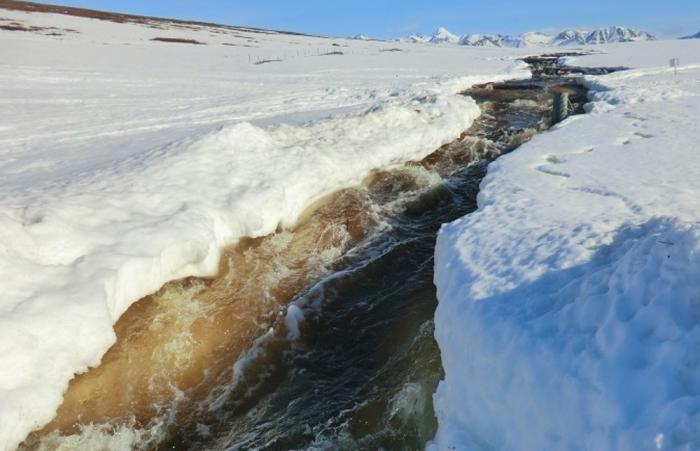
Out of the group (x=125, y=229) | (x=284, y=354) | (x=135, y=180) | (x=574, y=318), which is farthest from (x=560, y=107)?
(x=125, y=229)

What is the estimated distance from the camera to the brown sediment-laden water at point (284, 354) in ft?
18.8

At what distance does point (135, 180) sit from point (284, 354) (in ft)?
15.2

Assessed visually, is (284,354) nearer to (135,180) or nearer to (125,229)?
(125,229)

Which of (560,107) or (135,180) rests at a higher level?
(560,107)

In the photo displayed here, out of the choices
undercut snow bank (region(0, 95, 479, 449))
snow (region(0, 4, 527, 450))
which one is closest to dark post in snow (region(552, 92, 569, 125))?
snow (region(0, 4, 527, 450))

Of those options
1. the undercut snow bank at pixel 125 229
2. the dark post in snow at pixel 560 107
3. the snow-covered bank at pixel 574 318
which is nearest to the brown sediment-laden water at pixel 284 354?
the undercut snow bank at pixel 125 229

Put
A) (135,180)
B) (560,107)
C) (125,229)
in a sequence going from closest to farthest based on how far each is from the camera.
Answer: (125,229), (135,180), (560,107)

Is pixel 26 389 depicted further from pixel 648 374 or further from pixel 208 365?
pixel 648 374

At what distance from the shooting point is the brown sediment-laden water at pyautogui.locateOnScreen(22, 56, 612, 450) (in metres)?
5.73

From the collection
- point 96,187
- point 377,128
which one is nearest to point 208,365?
point 96,187

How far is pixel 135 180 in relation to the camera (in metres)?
9.34

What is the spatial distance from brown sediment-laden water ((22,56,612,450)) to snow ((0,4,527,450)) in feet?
1.28

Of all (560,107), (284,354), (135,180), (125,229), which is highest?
(560,107)

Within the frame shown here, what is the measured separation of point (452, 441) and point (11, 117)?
62.8 feet
